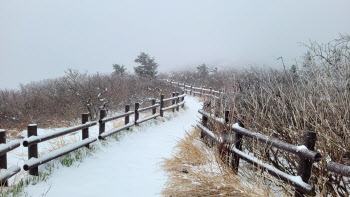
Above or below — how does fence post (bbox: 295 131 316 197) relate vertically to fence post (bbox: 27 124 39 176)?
above

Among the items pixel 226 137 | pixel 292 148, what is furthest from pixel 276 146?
pixel 226 137

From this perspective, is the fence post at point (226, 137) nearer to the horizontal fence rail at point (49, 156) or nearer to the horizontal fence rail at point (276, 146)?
the horizontal fence rail at point (276, 146)

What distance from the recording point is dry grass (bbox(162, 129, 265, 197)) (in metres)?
3.28

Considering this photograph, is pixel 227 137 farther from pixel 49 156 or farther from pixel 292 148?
pixel 49 156

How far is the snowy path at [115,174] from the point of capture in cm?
418

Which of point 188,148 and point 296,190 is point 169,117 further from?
point 296,190

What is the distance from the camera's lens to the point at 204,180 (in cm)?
363

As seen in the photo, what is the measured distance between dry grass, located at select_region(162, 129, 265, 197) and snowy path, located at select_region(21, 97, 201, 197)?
445 millimetres

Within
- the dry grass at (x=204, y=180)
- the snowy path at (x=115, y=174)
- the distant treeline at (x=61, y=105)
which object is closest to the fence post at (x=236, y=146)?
the dry grass at (x=204, y=180)

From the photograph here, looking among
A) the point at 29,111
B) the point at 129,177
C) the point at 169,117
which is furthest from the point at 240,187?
the point at 29,111

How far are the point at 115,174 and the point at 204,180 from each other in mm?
2152

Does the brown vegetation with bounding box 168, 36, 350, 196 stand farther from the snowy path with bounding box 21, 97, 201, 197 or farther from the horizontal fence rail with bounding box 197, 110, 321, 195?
the snowy path with bounding box 21, 97, 201, 197

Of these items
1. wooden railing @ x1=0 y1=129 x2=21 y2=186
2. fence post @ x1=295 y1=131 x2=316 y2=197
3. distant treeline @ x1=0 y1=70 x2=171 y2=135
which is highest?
fence post @ x1=295 y1=131 x2=316 y2=197

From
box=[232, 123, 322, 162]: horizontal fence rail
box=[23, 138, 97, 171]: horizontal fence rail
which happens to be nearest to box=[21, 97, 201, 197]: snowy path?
box=[23, 138, 97, 171]: horizontal fence rail
